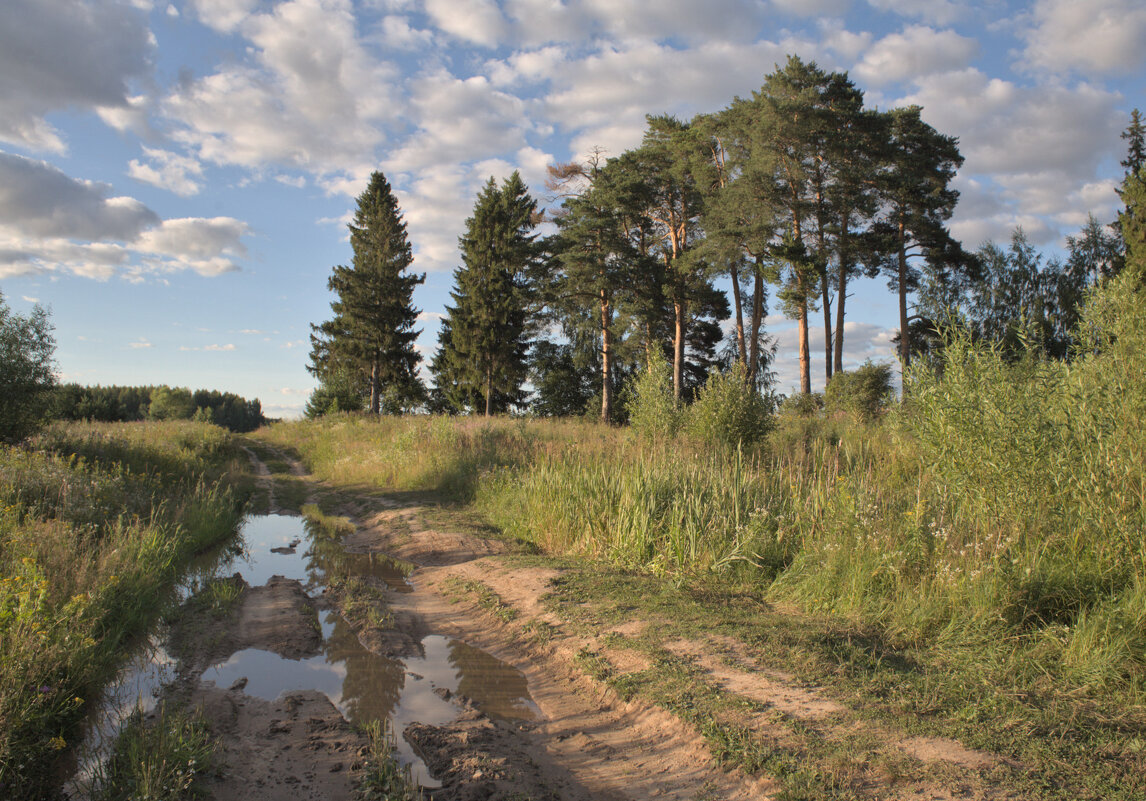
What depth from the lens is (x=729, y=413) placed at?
559 inches

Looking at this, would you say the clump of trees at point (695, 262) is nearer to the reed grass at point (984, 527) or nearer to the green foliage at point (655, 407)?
the green foliage at point (655, 407)

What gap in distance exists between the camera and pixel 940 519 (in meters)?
5.81

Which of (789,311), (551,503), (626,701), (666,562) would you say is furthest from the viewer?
(789,311)

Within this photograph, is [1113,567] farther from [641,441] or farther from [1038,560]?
[641,441]

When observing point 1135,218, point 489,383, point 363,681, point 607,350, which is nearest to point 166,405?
point 489,383

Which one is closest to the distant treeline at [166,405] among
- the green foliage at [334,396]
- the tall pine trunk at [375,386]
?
the green foliage at [334,396]

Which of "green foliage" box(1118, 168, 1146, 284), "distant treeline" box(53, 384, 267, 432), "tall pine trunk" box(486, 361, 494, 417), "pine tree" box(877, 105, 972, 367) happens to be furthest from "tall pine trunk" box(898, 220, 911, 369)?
"distant treeline" box(53, 384, 267, 432)

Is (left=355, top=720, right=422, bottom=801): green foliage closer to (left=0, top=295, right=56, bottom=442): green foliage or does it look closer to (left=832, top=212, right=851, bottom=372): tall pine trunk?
(left=0, top=295, right=56, bottom=442): green foliage

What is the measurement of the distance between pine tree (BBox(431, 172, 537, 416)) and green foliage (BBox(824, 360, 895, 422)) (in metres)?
17.3

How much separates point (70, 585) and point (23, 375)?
11939 mm

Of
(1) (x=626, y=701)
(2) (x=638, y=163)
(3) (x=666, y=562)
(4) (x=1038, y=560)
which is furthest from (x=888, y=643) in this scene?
(2) (x=638, y=163)

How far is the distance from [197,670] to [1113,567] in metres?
7.42

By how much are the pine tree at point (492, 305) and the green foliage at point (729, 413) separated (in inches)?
847

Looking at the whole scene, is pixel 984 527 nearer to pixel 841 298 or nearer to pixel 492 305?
pixel 841 298
